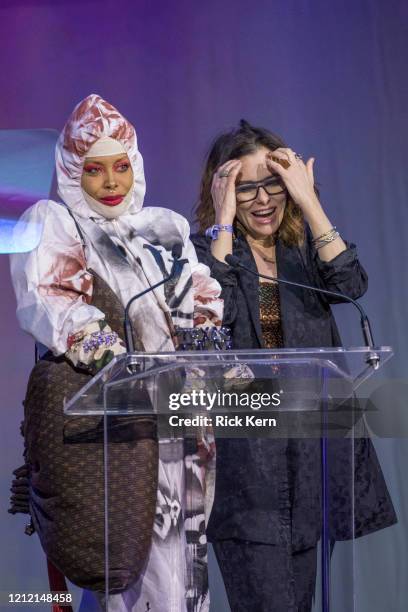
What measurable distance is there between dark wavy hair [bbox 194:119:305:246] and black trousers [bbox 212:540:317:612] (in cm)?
132

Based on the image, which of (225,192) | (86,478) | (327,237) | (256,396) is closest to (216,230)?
(225,192)

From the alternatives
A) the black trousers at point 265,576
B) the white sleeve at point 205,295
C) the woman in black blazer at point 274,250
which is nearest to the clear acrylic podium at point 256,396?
the black trousers at point 265,576

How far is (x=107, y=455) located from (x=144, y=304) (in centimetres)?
86

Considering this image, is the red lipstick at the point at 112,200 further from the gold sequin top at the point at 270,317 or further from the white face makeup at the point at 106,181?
the gold sequin top at the point at 270,317

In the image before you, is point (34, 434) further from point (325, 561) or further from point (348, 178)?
point (348, 178)

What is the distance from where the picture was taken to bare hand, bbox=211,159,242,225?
3.24 metres

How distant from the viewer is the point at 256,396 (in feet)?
7.20

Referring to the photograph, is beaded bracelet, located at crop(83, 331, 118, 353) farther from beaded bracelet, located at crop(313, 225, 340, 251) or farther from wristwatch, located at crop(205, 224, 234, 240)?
beaded bracelet, located at crop(313, 225, 340, 251)

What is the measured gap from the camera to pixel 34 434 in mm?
2891

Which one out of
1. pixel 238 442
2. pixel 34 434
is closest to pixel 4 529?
pixel 34 434

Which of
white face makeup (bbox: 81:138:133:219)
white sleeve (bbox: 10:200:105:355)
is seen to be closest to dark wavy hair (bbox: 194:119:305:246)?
white face makeup (bbox: 81:138:133:219)

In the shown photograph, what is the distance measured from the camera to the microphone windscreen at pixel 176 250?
3.12m

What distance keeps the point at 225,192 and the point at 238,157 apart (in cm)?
13

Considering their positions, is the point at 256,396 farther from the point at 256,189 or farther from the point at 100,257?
the point at 256,189
